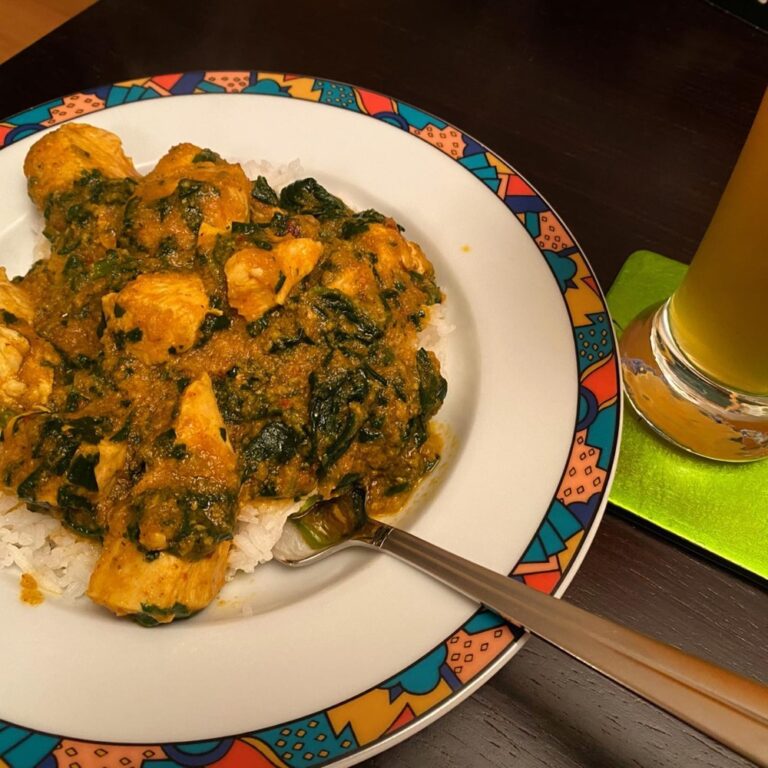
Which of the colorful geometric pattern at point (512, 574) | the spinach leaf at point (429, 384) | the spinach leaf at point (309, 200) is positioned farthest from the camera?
the spinach leaf at point (309, 200)

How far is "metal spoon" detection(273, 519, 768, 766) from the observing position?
1.22 meters

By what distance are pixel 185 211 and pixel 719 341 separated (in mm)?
1536

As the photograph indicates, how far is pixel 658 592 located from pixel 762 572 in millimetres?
272

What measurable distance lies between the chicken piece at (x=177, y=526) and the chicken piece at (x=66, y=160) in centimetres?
93

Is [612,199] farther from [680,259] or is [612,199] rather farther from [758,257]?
[758,257]

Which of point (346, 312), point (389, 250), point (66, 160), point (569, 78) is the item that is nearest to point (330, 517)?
point (346, 312)

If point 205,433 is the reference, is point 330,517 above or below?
below

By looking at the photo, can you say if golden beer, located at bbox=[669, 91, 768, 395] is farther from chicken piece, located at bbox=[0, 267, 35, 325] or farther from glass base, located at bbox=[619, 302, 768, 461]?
chicken piece, located at bbox=[0, 267, 35, 325]

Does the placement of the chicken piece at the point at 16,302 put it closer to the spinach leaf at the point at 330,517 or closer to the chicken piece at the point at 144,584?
the chicken piece at the point at 144,584

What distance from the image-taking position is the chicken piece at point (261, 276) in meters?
1.89

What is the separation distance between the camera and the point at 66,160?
2.22 metres

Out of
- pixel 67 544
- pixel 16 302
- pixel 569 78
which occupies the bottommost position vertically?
pixel 67 544

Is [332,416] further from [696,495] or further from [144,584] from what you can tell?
[696,495]

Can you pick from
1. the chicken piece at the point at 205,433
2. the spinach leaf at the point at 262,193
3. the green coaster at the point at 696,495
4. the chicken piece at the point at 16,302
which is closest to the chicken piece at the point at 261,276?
the chicken piece at the point at 205,433
